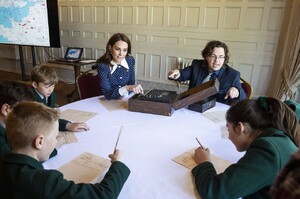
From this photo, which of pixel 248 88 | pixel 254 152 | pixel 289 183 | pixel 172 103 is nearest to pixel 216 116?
pixel 172 103

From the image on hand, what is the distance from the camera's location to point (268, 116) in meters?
0.99

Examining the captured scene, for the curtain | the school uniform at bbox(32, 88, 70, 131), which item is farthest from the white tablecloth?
the curtain

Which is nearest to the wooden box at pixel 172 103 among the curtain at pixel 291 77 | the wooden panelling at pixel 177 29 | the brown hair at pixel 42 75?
the brown hair at pixel 42 75

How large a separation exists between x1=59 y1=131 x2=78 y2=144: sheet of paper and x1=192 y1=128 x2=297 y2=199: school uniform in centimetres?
72

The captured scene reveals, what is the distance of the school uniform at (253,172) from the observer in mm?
817

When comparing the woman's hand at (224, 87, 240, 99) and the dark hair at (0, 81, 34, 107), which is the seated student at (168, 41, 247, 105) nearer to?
the woman's hand at (224, 87, 240, 99)

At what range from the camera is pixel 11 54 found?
579 cm

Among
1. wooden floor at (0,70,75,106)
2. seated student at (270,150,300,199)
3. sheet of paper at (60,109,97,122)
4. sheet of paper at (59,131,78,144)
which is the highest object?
seated student at (270,150,300,199)

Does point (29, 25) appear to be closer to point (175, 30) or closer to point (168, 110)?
point (175, 30)

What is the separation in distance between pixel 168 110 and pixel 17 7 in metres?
3.33

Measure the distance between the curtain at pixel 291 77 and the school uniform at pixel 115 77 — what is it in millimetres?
1998

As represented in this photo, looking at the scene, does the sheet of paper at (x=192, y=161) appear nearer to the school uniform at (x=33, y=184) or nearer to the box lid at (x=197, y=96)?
the school uniform at (x=33, y=184)

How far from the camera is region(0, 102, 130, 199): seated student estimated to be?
29.0 inches

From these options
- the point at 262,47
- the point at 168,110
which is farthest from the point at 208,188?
the point at 262,47
